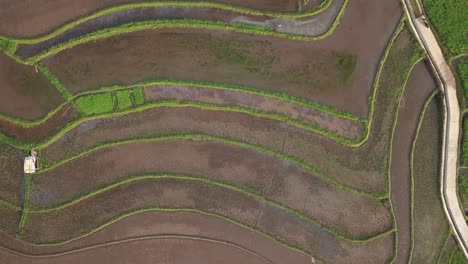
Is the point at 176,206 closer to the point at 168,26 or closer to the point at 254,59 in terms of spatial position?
the point at 254,59

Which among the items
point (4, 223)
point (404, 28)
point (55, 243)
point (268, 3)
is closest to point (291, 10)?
point (268, 3)

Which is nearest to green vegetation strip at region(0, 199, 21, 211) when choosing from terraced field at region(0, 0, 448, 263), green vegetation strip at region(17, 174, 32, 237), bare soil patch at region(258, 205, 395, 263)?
terraced field at region(0, 0, 448, 263)

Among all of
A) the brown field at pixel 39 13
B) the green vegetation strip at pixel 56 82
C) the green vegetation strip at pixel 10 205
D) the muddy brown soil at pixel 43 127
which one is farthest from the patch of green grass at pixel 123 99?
the green vegetation strip at pixel 10 205

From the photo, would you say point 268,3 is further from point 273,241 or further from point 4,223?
point 4,223

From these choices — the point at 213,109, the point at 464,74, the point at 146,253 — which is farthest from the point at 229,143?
the point at 464,74

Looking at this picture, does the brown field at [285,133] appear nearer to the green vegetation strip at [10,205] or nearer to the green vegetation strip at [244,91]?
the green vegetation strip at [244,91]
